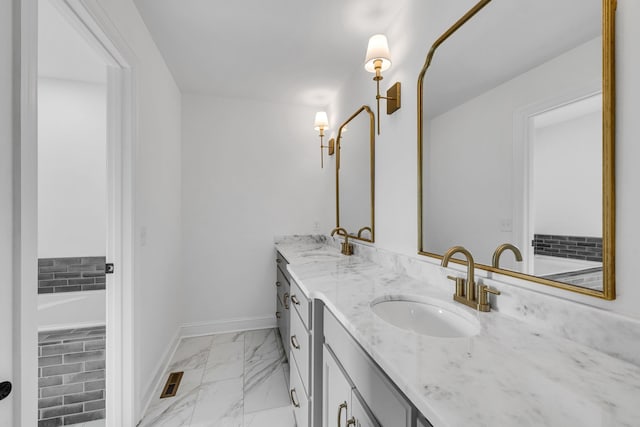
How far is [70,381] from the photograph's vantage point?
5.13ft

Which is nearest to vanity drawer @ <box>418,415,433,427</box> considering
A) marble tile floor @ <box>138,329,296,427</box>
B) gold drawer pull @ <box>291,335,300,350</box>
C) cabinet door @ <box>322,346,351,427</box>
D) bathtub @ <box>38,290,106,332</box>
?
cabinet door @ <box>322,346,351,427</box>

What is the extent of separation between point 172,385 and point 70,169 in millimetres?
2013

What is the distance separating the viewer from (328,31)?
1.73 meters

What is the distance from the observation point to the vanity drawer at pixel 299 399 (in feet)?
4.14

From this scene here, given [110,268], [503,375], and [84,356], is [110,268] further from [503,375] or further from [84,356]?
[503,375]

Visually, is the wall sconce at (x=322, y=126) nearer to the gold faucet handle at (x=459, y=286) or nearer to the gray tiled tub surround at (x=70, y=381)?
the gold faucet handle at (x=459, y=286)

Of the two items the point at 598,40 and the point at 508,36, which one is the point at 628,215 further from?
the point at 508,36

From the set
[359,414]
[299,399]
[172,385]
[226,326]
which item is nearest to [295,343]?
[299,399]

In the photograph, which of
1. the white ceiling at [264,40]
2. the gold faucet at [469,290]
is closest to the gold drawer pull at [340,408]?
the gold faucet at [469,290]

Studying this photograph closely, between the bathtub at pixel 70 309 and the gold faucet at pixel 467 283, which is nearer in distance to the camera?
the gold faucet at pixel 467 283

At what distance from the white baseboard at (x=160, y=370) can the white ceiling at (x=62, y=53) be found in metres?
→ 1.96

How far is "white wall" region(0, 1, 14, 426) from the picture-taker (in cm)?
68

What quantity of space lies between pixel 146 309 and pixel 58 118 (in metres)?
1.93

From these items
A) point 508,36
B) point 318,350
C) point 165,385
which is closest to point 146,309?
point 165,385
